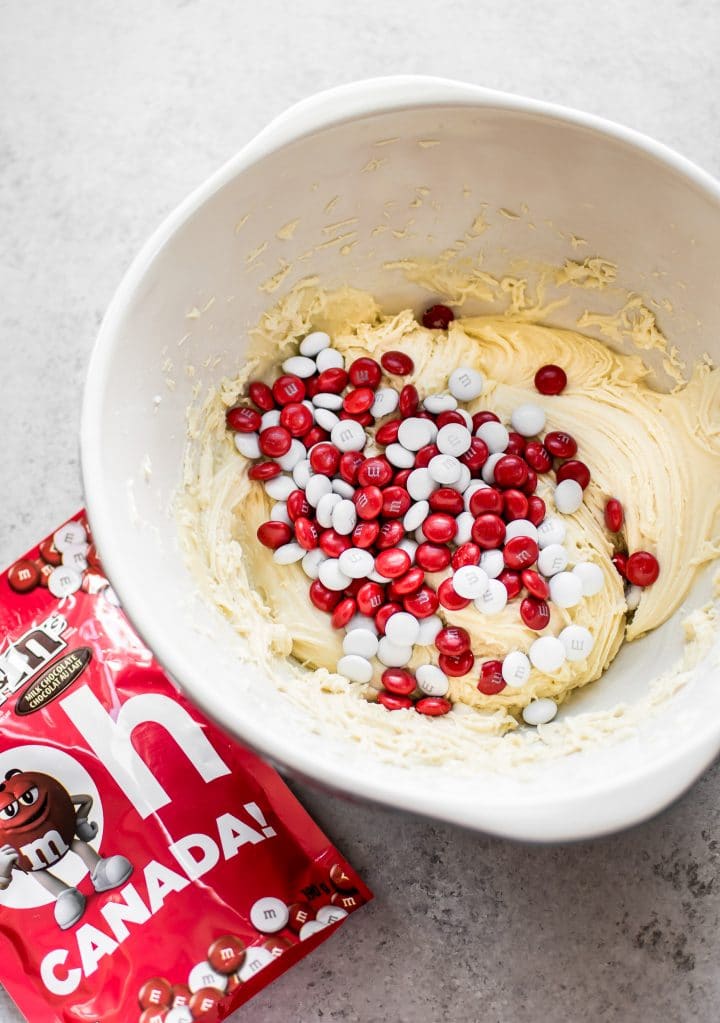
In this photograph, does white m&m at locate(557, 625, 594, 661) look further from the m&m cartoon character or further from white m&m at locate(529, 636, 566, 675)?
the m&m cartoon character

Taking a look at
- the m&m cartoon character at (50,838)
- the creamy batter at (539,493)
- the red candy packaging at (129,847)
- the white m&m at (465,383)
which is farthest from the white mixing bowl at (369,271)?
the m&m cartoon character at (50,838)

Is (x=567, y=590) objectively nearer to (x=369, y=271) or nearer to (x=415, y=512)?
(x=415, y=512)

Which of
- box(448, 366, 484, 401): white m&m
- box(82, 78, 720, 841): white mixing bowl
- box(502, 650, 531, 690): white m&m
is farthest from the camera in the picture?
box(448, 366, 484, 401): white m&m

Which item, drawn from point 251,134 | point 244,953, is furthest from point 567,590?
point 251,134

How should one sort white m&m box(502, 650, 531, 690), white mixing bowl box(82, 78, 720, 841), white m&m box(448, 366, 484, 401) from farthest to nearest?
white m&m box(448, 366, 484, 401)
white m&m box(502, 650, 531, 690)
white mixing bowl box(82, 78, 720, 841)

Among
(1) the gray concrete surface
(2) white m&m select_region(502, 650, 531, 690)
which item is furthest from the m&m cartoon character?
(2) white m&m select_region(502, 650, 531, 690)

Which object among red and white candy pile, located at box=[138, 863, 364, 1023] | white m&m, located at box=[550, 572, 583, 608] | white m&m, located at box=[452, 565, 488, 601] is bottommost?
red and white candy pile, located at box=[138, 863, 364, 1023]

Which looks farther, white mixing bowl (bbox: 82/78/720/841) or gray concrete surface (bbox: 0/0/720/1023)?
gray concrete surface (bbox: 0/0/720/1023)
